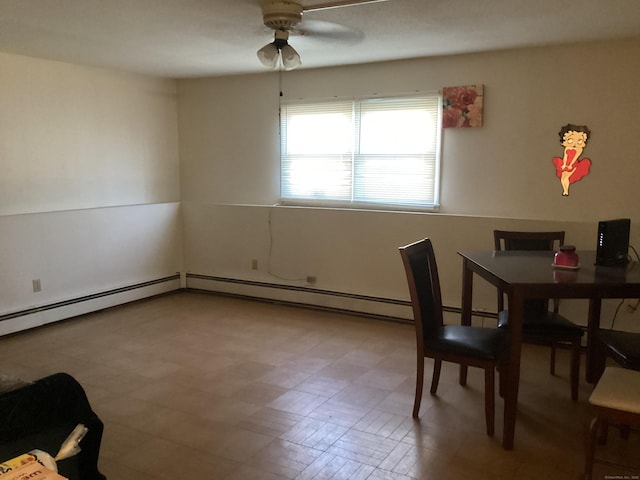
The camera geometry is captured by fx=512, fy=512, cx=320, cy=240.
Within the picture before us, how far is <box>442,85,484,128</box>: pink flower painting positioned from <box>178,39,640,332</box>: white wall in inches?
2.5

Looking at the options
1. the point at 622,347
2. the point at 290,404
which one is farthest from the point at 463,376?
the point at 290,404

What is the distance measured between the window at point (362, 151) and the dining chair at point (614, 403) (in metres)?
2.58

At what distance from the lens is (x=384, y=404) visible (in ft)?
9.82

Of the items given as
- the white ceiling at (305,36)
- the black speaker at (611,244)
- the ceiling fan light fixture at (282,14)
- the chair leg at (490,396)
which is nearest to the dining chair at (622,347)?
the black speaker at (611,244)

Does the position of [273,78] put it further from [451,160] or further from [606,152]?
[606,152]

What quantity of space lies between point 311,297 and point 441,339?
2470 mm

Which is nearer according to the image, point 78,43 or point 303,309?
point 78,43

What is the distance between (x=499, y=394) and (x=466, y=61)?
2.69 meters

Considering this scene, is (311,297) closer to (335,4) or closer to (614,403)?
(335,4)

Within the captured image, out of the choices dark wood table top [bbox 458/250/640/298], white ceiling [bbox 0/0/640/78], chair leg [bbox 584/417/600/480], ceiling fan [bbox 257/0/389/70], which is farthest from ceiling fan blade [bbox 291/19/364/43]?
chair leg [bbox 584/417/600/480]

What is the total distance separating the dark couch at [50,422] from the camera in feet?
5.22

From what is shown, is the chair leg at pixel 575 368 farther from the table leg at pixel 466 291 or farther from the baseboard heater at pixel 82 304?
the baseboard heater at pixel 82 304

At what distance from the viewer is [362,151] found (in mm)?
4809

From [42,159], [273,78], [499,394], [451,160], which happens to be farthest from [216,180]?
[499,394]
